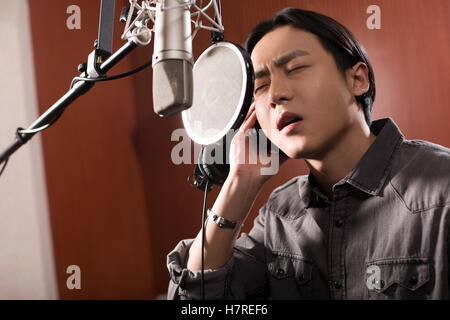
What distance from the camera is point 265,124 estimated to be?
37.3 inches

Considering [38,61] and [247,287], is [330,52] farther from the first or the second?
[38,61]

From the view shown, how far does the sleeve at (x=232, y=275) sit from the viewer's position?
3.19 ft

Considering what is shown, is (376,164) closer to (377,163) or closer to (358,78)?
(377,163)

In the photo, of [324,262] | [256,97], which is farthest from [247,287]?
[256,97]

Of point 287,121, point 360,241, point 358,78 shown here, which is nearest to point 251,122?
point 287,121

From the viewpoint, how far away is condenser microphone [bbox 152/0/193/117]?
1.58 feet

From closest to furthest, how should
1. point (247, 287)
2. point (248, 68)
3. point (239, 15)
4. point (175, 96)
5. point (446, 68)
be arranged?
point (175, 96) < point (248, 68) < point (247, 287) < point (446, 68) < point (239, 15)

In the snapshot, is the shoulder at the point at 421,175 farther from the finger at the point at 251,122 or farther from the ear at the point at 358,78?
the finger at the point at 251,122

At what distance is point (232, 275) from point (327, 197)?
337mm

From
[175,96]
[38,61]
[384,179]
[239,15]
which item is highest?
[239,15]

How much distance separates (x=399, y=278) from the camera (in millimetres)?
800

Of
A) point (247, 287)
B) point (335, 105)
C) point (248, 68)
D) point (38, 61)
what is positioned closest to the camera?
point (248, 68)

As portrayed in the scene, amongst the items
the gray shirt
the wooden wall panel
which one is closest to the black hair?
the gray shirt
